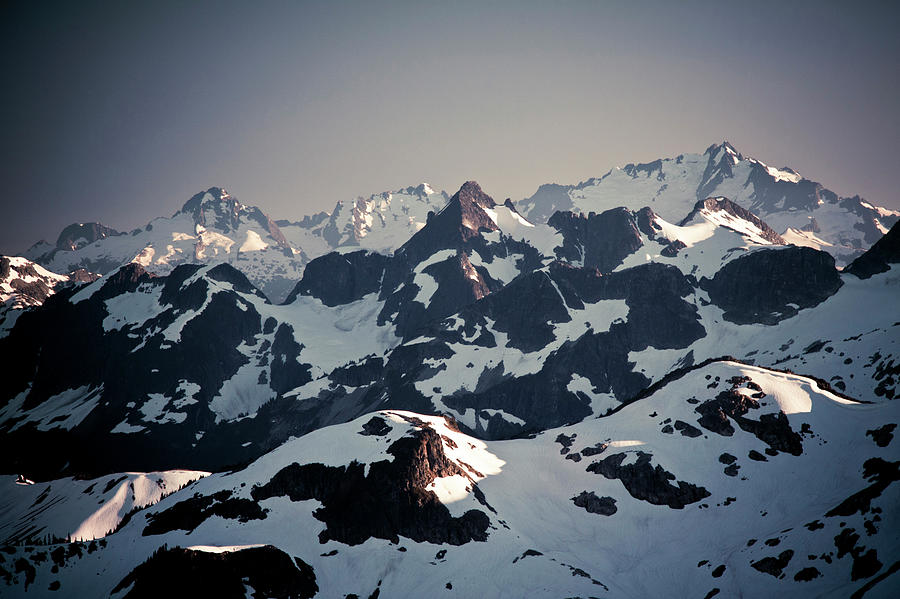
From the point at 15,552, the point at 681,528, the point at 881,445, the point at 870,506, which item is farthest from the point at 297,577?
the point at 881,445

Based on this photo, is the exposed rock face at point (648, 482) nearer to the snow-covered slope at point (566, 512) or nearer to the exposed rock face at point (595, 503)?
the snow-covered slope at point (566, 512)

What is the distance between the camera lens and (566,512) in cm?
15000

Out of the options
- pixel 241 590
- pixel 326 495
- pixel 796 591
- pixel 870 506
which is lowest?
pixel 796 591

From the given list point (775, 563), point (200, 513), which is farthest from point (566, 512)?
point (200, 513)

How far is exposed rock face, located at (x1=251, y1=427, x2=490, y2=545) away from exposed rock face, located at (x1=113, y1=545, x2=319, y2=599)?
1504 cm

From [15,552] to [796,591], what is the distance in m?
146

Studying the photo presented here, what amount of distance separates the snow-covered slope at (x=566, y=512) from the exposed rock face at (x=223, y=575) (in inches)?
16.7

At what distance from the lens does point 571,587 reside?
4621 inches

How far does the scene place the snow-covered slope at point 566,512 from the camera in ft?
371

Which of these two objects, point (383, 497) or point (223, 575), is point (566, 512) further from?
point (223, 575)

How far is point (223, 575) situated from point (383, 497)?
40.5m

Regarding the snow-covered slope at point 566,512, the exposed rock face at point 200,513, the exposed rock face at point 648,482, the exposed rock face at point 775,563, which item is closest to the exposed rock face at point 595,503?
the snow-covered slope at point 566,512

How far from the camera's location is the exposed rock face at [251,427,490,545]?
138375 mm

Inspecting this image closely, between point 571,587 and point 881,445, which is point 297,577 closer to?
point 571,587
